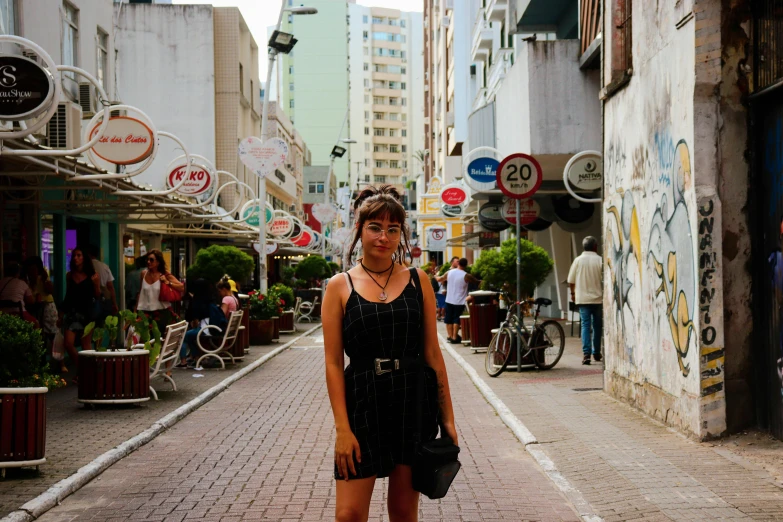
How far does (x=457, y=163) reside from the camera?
59.8 meters

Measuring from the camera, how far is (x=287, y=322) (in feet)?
95.2

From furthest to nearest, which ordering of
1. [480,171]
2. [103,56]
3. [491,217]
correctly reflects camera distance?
[491,217]
[103,56]
[480,171]

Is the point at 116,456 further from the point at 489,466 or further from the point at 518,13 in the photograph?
the point at 518,13

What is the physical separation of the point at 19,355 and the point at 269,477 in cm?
213

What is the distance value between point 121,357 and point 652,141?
20.5 feet

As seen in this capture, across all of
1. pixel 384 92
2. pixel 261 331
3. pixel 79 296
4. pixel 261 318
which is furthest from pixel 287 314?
pixel 384 92

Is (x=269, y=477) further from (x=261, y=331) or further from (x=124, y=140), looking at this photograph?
(x=261, y=331)

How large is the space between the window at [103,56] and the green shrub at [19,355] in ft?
52.5

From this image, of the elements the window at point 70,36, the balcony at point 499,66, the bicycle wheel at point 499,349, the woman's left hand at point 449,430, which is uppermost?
the balcony at point 499,66

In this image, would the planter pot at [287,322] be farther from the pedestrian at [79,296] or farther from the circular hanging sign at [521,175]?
the circular hanging sign at [521,175]

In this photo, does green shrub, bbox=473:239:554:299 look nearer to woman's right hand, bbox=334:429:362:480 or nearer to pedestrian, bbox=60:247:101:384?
pedestrian, bbox=60:247:101:384

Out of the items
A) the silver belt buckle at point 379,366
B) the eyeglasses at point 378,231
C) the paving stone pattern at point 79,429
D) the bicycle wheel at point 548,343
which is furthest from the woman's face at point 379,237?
the bicycle wheel at point 548,343

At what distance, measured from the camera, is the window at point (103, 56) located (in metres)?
23.1

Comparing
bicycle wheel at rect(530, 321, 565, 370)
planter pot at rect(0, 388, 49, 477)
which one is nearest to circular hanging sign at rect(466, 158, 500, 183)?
bicycle wheel at rect(530, 321, 565, 370)
